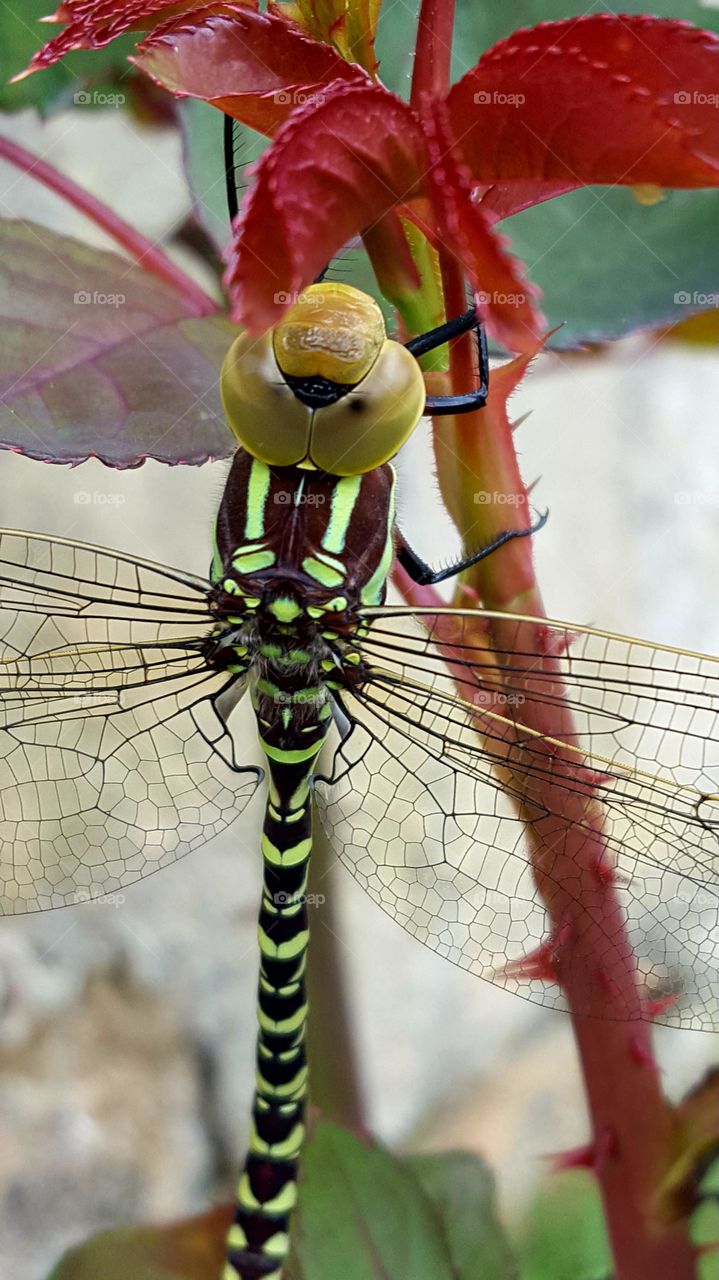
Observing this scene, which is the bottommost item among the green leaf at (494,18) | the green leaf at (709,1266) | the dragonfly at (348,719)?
the green leaf at (709,1266)

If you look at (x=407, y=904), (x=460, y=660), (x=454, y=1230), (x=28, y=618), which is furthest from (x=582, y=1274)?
(x=28, y=618)

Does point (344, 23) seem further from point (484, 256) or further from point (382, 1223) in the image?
point (382, 1223)

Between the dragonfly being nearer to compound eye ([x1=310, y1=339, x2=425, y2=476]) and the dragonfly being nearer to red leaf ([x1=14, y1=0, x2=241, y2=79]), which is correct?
compound eye ([x1=310, y1=339, x2=425, y2=476])

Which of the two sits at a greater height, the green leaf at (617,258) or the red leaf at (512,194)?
the green leaf at (617,258)

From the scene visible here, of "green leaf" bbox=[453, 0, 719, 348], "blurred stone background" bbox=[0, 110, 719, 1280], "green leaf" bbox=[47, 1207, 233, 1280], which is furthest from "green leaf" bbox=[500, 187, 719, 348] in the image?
"green leaf" bbox=[47, 1207, 233, 1280]

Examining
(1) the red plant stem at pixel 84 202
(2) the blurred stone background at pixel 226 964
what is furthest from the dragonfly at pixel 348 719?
(2) the blurred stone background at pixel 226 964

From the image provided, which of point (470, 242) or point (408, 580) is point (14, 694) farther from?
point (470, 242)

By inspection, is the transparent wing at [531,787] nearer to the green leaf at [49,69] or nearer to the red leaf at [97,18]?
the red leaf at [97,18]
